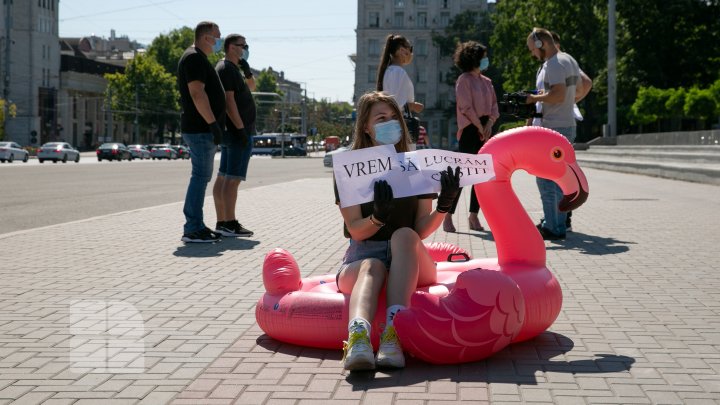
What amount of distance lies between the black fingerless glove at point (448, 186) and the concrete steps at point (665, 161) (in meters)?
17.5

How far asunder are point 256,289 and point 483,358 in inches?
97.0

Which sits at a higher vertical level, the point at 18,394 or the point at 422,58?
the point at 422,58

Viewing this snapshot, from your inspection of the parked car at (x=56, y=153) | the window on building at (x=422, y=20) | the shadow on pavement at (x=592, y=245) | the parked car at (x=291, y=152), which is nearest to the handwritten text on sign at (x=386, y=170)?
the shadow on pavement at (x=592, y=245)

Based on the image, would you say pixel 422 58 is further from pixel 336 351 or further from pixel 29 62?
pixel 336 351

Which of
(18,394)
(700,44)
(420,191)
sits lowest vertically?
(18,394)

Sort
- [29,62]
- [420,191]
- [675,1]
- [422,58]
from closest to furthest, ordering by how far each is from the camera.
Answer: [420,191] < [675,1] < [29,62] < [422,58]

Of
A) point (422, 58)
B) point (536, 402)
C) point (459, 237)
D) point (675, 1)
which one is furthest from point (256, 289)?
point (422, 58)

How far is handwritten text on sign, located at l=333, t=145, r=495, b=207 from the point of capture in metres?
4.60

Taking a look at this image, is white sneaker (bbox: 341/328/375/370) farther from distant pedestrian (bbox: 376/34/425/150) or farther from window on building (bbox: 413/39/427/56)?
window on building (bbox: 413/39/427/56)

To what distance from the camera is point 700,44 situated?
165ft

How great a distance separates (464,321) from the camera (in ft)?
13.4

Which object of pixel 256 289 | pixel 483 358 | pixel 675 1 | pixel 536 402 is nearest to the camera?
pixel 536 402

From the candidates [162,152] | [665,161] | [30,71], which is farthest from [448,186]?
[30,71]

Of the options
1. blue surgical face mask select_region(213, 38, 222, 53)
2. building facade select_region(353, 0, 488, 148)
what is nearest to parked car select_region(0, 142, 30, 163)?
blue surgical face mask select_region(213, 38, 222, 53)
